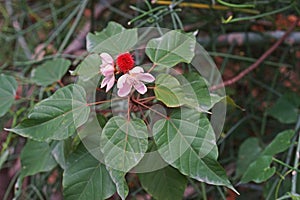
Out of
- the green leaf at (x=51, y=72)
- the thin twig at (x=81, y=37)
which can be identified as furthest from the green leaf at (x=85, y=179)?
the thin twig at (x=81, y=37)

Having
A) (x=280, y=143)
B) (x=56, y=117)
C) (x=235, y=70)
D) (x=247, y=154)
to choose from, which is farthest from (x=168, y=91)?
(x=235, y=70)

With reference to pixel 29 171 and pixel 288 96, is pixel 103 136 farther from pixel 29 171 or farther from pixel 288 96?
pixel 288 96

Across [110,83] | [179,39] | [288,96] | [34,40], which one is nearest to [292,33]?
[288,96]

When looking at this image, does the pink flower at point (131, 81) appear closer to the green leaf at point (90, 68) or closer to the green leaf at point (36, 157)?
the green leaf at point (90, 68)

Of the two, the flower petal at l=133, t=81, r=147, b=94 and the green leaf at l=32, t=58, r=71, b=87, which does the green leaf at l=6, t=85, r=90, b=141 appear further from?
the green leaf at l=32, t=58, r=71, b=87

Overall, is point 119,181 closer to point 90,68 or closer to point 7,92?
point 90,68
